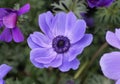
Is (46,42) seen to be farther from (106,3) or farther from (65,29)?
(106,3)

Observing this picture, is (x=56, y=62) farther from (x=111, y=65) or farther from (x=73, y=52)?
(x=111, y=65)

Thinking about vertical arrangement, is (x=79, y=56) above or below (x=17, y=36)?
below

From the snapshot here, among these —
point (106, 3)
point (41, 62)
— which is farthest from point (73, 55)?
point (106, 3)

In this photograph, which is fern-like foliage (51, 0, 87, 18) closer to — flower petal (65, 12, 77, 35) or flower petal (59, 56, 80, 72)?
flower petal (65, 12, 77, 35)

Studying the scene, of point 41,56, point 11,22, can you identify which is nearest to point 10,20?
point 11,22

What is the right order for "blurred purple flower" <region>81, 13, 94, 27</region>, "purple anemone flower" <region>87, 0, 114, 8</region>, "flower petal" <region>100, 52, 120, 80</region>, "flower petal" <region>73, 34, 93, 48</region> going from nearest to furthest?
"flower petal" <region>100, 52, 120, 80</region>
"flower petal" <region>73, 34, 93, 48</region>
"purple anemone flower" <region>87, 0, 114, 8</region>
"blurred purple flower" <region>81, 13, 94, 27</region>

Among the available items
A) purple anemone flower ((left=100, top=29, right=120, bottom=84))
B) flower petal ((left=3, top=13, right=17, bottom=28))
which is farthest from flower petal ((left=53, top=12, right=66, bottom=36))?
purple anemone flower ((left=100, top=29, right=120, bottom=84))
